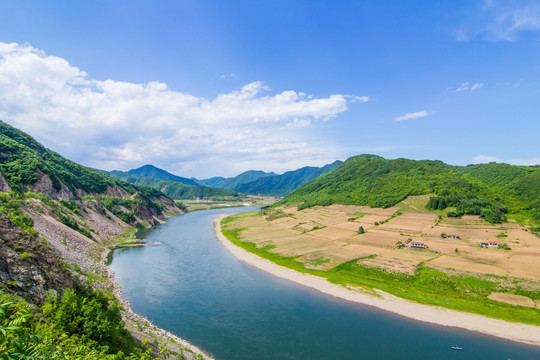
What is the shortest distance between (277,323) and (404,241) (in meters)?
55.6

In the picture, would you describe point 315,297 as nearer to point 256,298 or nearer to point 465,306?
point 256,298

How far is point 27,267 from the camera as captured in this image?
2211 centimetres

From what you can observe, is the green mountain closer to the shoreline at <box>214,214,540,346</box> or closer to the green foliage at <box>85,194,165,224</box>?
the green foliage at <box>85,194,165,224</box>

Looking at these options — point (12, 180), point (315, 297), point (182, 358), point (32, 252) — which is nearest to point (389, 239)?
point (315, 297)

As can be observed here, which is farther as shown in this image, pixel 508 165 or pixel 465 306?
pixel 508 165

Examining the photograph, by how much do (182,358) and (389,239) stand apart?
71487 mm

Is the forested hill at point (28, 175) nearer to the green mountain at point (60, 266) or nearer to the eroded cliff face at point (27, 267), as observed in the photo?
the green mountain at point (60, 266)

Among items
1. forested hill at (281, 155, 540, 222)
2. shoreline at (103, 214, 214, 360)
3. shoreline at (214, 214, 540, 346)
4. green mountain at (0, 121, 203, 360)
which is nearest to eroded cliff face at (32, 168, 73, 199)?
green mountain at (0, 121, 203, 360)

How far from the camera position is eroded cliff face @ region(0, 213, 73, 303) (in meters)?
20.5

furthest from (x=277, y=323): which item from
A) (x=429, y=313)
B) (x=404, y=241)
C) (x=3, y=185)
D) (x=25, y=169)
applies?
(x=25, y=169)

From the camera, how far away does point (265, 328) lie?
3528 cm

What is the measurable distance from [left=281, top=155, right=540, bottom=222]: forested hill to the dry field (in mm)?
11883

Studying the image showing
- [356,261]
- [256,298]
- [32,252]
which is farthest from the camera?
[356,261]

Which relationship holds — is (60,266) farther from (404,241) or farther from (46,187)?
(46,187)
